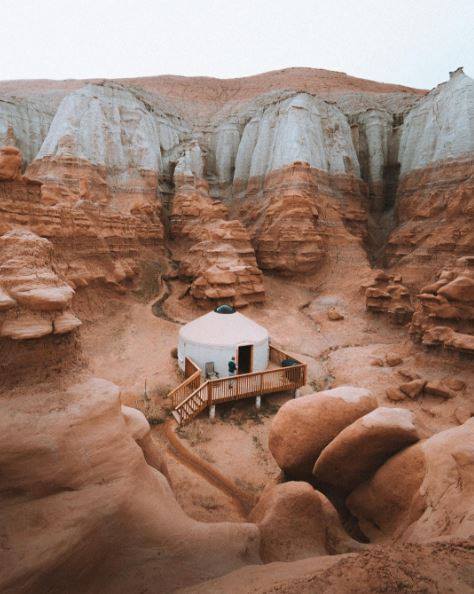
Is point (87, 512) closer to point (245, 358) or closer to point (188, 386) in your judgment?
point (188, 386)

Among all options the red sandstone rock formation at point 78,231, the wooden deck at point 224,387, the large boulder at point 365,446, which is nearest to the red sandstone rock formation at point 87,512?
the large boulder at point 365,446

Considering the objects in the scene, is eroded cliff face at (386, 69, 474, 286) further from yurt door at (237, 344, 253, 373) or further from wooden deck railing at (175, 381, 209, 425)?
wooden deck railing at (175, 381, 209, 425)

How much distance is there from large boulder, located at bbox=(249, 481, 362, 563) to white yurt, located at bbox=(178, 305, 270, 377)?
7.83 m

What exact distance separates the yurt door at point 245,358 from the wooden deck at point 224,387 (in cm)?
126

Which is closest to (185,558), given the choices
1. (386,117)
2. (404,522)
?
(404,522)

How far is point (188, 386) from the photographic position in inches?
504

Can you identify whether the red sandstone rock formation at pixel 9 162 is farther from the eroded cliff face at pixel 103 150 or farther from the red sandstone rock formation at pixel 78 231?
the eroded cliff face at pixel 103 150

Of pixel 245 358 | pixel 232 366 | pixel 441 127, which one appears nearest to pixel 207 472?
pixel 232 366

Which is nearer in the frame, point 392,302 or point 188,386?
point 188,386

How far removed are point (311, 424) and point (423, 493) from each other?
8.29ft

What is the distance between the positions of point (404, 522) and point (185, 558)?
10.9ft

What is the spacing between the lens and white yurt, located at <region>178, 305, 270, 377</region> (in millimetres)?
13945

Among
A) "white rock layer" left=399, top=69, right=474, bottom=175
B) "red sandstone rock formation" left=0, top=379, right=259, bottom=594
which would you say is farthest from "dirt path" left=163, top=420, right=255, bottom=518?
"white rock layer" left=399, top=69, right=474, bottom=175

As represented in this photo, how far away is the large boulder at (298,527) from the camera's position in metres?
5.23
